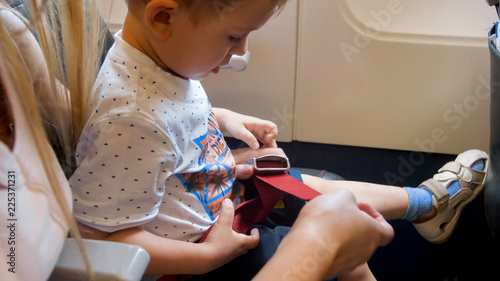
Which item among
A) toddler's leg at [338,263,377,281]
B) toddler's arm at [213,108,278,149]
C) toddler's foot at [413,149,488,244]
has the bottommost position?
toddler's foot at [413,149,488,244]

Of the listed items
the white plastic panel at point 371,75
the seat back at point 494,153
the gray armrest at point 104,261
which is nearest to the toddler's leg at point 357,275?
the seat back at point 494,153

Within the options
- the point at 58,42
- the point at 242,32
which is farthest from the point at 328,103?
the point at 58,42

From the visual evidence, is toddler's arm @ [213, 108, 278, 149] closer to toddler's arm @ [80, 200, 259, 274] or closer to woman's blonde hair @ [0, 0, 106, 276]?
toddler's arm @ [80, 200, 259, 274]

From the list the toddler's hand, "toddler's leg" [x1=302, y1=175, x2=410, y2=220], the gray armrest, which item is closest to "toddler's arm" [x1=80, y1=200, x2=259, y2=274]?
the toddler's hand

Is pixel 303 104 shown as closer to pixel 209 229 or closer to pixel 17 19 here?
pixel 209 229

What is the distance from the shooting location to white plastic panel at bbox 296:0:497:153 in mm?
1029

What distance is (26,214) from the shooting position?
1.35 ft

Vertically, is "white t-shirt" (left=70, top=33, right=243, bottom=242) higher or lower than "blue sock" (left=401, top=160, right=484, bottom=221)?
higher

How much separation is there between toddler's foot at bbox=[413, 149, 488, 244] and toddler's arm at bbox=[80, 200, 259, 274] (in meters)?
0.51

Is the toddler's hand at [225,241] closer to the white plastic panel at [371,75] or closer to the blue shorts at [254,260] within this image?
the blue shorts at [254,260]

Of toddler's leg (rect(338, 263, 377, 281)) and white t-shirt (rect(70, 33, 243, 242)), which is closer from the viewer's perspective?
white t-shirt (rect(70, 33, 243, 242))

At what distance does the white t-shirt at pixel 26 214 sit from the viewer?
0.39 m

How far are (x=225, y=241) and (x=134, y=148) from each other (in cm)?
22

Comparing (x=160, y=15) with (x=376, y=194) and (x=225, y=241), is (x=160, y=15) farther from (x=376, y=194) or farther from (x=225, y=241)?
(x=376, y=194)
